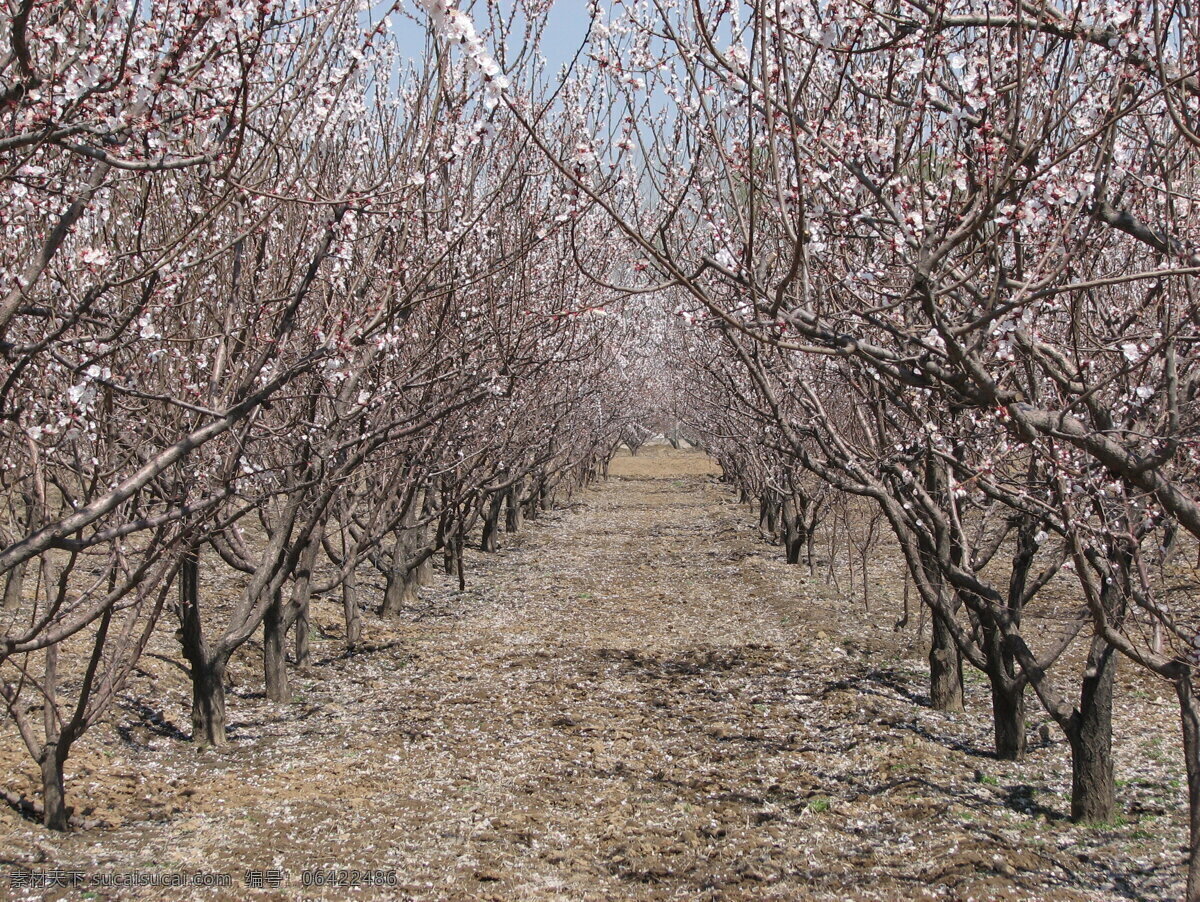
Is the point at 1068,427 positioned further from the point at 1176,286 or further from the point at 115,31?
the point at 115,31

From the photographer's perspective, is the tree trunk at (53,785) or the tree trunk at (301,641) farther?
the tree trunk at (301,641)

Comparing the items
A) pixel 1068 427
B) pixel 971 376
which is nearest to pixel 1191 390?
pixel 1068 427

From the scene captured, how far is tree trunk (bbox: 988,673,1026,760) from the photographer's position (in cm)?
853

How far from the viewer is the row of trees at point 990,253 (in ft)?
12.7

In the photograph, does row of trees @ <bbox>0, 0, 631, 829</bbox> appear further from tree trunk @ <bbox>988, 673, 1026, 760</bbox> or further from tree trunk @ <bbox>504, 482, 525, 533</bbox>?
tree trunk @ <bbox>504, 482, 525, 533</bbox>

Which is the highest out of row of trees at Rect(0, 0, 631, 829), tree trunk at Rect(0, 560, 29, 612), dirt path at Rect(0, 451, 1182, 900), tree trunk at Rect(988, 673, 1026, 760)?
row of trees at Rect(0, 0, 631, 829)

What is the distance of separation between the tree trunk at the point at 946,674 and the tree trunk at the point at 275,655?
7.12m

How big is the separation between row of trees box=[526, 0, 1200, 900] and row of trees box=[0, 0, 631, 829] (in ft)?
3.68

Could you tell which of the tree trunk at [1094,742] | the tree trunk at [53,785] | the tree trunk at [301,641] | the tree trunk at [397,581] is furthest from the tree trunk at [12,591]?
the tree trunk at [1094,742]

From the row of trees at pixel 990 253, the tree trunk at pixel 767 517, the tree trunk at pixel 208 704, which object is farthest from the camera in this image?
the tree trunk at pixel 767 517

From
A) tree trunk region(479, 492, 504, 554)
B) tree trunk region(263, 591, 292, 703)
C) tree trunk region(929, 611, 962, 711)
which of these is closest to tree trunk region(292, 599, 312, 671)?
tree trunk region(263, 591, 292, 703)

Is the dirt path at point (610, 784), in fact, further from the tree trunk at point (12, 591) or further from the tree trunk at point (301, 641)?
the tree trunk at point (12, 591)

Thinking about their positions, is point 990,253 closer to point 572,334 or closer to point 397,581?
point 572,334

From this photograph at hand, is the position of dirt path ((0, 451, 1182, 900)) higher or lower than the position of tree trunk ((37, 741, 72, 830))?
lower
